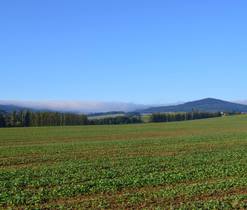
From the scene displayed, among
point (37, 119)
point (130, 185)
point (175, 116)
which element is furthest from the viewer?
point (175, 116)

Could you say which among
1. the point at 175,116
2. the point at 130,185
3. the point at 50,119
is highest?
the point at 175,116

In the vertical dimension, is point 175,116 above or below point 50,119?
above

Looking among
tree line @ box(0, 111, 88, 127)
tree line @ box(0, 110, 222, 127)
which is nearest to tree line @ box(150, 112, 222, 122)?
tree line @ box(0, 110, 222, 127)

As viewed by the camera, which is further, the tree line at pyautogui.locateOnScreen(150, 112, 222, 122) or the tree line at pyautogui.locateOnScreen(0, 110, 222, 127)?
the tree line at pyautogui.locateOnScreen(150, 112, 222, 122)

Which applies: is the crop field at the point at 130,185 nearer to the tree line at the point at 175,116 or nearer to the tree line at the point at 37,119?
the tree line at the point at 37,119

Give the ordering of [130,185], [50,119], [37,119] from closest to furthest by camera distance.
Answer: [130,185], [37,119], [50,119]

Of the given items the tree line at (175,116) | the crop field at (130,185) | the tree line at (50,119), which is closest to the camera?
the crop field at (130,185)

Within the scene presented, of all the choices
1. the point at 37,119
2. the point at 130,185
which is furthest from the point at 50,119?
the point at 130,185

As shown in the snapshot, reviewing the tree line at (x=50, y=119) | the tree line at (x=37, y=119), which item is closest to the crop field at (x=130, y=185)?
the tree line at (x=37, y=119)

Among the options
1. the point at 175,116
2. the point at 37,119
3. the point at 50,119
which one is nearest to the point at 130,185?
the point at 37,119

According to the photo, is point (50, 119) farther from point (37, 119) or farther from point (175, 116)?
point (175, 116)

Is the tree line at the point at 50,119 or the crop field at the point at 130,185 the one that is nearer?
the crop field at the point at 130,185

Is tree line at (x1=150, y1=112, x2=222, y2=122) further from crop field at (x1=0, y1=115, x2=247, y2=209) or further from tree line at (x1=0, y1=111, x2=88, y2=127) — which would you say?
crop field at (x1=0, y1=115, x2=247, y2=209)

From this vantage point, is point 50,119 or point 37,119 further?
point 50,119
